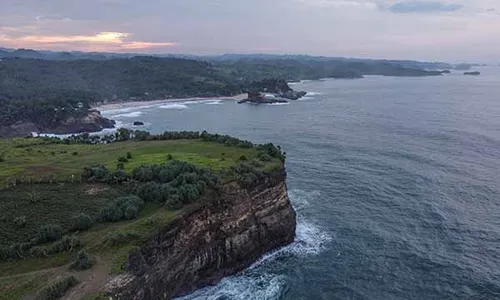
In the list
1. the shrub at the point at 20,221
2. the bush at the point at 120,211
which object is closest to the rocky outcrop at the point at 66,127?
the shrub at the point at 20,221

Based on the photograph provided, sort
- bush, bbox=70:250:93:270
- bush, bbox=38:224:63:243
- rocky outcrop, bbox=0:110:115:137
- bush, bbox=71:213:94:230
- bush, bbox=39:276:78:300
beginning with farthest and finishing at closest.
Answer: rocky outcrop, bbox=0:110:115:137
bush, bbox=71:213:94:230
bush, bbox=38:224:63:243
bush, bbox=70:250:93:270
bush, bbox=39:276:78:300

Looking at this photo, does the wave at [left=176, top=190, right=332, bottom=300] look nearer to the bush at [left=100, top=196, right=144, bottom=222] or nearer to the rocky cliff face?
the rocky cliff face

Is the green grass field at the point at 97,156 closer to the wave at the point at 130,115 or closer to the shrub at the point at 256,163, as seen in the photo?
the shrub at the point at 256,163

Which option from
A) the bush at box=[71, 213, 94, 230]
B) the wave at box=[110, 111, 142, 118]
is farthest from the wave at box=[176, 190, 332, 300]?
the wave at box=[110, 111, 142, 118]

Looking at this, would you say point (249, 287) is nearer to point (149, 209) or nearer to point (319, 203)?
point (149, 209)

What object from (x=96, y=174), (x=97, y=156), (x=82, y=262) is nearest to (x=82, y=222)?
(x=82, y=262)
